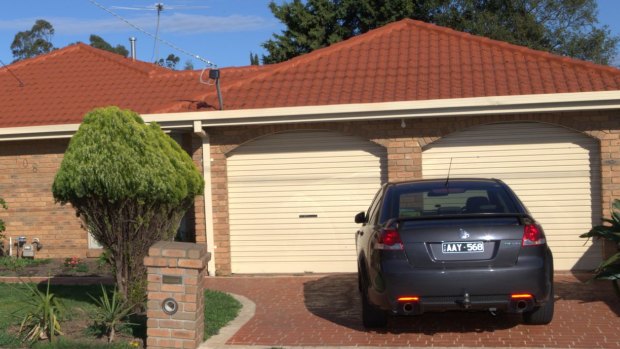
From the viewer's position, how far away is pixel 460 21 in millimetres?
32875

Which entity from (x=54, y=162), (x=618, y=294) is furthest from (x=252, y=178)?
(x=618, y=294)

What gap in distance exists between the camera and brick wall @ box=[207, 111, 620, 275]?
11.6m

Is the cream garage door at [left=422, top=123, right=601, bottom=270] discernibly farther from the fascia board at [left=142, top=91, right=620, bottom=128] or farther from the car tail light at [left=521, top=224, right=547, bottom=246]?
the car tail light at [left=521, top=224, right=547, bottom=246]

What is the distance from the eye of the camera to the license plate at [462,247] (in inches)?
279


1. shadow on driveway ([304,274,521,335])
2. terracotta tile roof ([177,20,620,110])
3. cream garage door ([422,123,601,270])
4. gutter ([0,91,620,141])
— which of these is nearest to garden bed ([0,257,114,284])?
gutter ([0,91,620,141])

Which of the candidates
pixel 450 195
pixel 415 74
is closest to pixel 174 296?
pixel 450 195

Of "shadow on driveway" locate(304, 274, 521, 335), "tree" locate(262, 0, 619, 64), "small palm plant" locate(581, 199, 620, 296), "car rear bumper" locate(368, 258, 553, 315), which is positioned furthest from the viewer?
"tree" locate(262, 0, 619, 64)

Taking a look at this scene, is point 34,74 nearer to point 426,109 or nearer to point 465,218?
point 426,109

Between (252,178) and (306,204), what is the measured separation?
0.98m

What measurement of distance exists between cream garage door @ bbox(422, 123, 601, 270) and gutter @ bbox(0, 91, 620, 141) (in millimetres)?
586

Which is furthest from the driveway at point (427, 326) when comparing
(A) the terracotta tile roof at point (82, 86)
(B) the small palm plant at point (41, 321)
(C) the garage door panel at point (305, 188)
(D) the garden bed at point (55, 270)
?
(A) the terracotta tile roof at point (82, 86)

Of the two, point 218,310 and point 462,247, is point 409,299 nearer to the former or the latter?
point 462,247

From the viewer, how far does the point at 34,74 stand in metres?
18.7

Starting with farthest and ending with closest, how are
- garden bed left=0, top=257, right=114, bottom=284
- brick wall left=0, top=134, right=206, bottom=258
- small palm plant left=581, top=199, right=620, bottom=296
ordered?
brick wall left=0, top=134, right=206, bottom=258 → garden bed left=0, top=257, right=114, bottom=284 → small palm plant left=581, top=199, right=620, bottom=296
